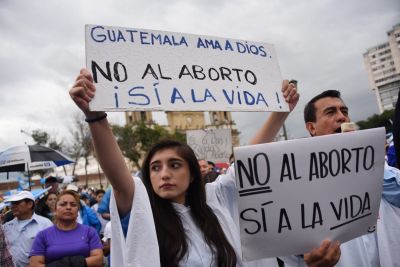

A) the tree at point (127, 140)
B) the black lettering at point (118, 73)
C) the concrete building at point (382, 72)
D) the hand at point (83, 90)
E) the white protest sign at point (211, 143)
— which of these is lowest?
the hand at point (83, 90)

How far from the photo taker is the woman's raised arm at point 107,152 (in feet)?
4.99

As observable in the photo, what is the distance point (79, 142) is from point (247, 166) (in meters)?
33.2

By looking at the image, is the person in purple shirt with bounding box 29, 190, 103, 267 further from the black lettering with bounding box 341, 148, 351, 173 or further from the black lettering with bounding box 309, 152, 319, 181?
the black lettering with bounding box 341, 148, 351, 173

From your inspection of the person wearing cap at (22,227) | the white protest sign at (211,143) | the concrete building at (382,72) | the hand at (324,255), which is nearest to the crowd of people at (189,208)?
the hand at (324,255)

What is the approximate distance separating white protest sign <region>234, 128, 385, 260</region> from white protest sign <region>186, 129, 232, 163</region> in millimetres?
6702

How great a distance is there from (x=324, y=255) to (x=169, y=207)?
853mm

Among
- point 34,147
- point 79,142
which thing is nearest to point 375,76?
point 79,142

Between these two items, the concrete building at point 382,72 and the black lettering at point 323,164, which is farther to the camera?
the concrete building at point 382,72

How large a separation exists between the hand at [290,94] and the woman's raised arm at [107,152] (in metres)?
1.14

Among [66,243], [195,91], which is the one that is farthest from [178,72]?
[66,243]

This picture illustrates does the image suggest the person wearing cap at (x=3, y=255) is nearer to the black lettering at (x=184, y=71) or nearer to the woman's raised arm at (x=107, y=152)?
the woman's raised arm at (x=107, y=152)

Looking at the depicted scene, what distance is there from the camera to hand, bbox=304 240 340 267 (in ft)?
4.99

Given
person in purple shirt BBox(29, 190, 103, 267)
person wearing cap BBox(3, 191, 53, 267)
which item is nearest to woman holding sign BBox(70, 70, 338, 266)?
person in purple shirt BBox(29, 190, 103, 267)

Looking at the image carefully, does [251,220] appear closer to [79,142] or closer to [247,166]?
[247,166]
